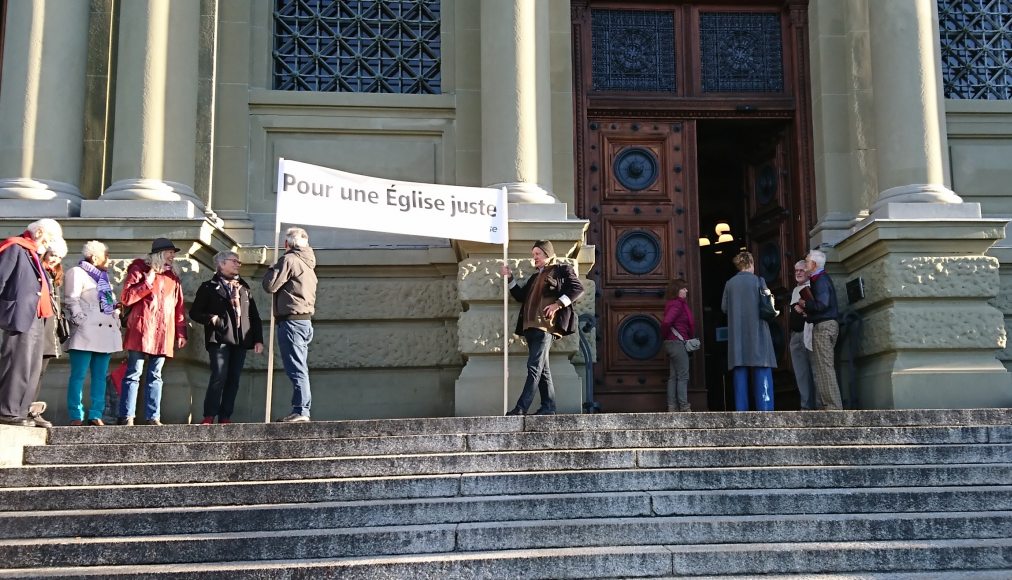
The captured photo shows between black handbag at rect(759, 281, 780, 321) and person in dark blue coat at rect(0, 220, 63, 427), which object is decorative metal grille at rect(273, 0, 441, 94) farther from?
person in dark blue coat at rect(0, 220, 63, 427)

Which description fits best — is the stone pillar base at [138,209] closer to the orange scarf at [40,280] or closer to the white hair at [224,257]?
the white hair at [224,257]

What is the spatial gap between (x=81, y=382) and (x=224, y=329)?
123 cm

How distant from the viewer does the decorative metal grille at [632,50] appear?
12180 millimetres

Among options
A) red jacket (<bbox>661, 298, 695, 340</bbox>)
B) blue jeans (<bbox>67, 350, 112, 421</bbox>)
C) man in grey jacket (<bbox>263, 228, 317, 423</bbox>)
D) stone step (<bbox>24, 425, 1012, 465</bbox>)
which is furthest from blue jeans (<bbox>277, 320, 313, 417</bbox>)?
red jacket (<bbox>661, 298, 695, 340</bbox>)

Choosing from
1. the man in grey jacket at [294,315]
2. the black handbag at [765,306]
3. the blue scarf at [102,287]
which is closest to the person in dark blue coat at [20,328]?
the blue scarf at [102,287]

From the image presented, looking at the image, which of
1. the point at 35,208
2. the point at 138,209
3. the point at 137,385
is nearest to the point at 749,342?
the point at 137,385

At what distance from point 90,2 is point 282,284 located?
14.2ft

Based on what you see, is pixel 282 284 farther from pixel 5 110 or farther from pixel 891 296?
pixel 891 296

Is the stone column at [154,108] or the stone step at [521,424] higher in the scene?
the stone column at [154,108]

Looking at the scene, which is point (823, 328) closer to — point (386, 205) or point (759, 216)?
point (759, 216)

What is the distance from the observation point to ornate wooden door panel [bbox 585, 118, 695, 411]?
1162 centimetres

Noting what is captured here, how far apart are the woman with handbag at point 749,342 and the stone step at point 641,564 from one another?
403 cm

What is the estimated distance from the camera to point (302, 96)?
11.5 m

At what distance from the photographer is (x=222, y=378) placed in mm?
9242
